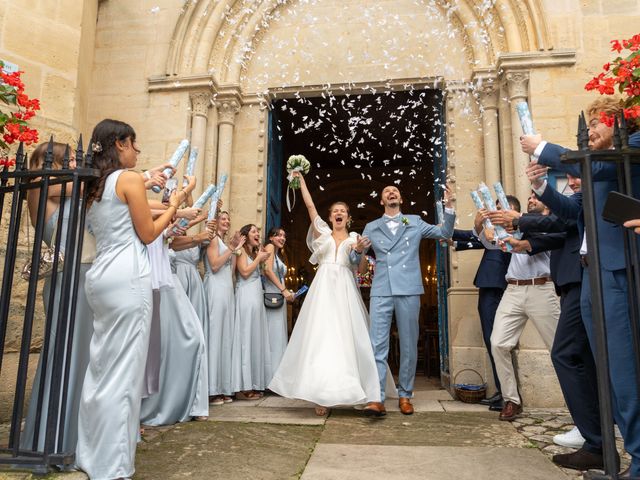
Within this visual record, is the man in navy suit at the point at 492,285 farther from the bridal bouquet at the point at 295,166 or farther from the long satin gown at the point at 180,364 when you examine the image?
the long satin gown at the point at 180,364

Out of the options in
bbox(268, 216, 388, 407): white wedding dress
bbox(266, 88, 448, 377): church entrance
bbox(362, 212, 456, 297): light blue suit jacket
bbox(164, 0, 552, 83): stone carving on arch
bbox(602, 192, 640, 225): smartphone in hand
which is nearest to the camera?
bbox(602, 192, 640, 225): smartphone in hand

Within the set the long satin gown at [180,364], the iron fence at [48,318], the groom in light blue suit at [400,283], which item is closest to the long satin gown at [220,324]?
the long satin gown at [180,364]

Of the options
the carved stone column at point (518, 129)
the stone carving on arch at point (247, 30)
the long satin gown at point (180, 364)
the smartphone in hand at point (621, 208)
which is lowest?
the long satin gown at point (180, 364)

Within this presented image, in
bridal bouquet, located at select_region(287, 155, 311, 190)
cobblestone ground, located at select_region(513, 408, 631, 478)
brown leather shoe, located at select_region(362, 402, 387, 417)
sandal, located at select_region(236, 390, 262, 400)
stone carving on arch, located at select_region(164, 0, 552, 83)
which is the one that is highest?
stone carving on arch, located at select_region(164, 0, 552, 83)

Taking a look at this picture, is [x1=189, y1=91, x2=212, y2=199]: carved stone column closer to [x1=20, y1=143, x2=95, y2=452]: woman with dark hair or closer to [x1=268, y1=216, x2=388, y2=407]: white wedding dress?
[x1=268, y1=216, x2=388, y2=407]: white wedding dress

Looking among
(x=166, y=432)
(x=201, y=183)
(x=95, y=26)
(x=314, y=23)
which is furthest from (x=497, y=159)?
(x=95, y=26)

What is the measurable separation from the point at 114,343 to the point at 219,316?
8.54 ft

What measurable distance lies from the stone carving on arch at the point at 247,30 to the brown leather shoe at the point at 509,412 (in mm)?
3866

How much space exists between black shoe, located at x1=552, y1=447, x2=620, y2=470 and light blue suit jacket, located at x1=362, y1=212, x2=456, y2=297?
75.0 inches

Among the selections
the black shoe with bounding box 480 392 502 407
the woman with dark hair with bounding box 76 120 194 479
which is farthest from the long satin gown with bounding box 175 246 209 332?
the black shoe with bounding box 480 392 502 407

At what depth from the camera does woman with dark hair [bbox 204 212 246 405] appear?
4875mm

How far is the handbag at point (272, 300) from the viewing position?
5.64 metres

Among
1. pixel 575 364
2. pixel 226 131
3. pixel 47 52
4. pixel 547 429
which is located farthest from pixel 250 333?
pixel 47 52

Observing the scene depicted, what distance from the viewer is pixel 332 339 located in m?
4.21
